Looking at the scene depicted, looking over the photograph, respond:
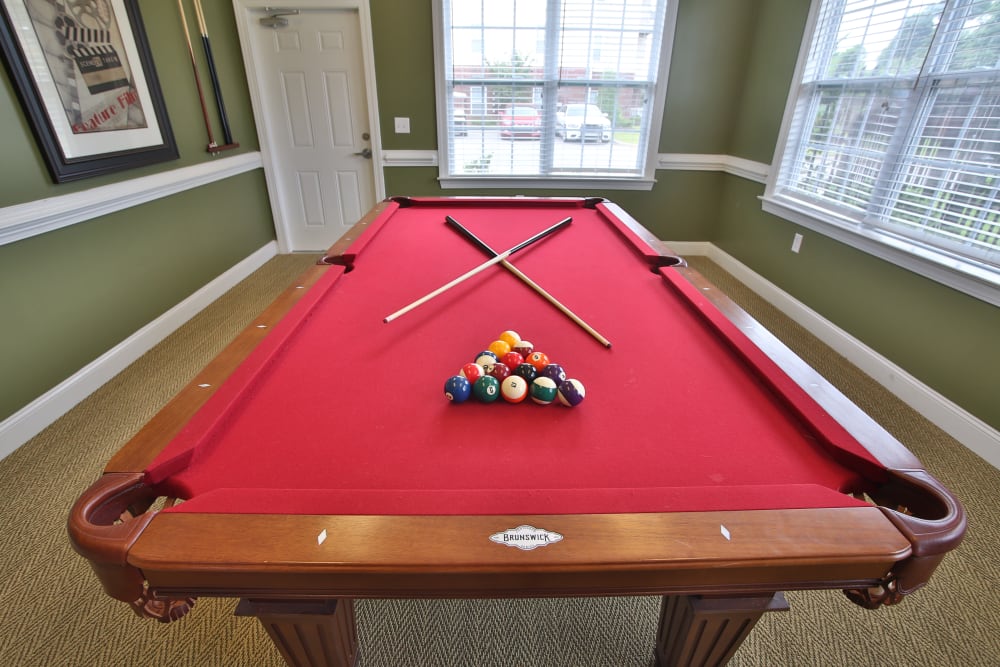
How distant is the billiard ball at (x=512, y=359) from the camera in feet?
3.56

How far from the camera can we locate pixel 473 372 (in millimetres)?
1026

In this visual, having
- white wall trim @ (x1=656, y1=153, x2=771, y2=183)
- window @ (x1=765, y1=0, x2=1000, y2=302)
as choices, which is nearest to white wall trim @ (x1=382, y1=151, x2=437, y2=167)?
white wall trim @ (x1=656, y1=153, x2=771, y2=183)

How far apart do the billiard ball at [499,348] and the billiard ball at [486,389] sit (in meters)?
0.15

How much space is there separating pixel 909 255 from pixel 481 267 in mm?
2128

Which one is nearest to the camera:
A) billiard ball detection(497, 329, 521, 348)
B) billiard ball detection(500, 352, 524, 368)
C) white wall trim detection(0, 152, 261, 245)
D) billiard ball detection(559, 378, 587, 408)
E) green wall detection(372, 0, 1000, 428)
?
billiard ball detection(559, 378, 587, 408)

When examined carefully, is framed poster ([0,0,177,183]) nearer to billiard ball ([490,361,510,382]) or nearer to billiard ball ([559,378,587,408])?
billiard ball ([490,361,510,382])

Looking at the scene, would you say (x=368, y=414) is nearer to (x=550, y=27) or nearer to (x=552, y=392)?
(x=552, y=392)

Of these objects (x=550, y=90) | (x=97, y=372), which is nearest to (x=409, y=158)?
(x=550, y=90)

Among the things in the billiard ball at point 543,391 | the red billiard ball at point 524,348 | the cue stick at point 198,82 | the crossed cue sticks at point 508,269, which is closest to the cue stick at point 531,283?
the crossed cue sticks at point 508,269

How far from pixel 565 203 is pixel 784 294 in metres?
1.74

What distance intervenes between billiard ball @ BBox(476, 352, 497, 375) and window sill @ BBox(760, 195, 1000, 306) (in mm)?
2203

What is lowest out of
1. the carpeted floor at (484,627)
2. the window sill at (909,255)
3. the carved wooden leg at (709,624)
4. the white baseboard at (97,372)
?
the carpeted floor at (484,627)

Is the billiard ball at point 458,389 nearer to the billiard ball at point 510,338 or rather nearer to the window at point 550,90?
the billiard ball at point 510,338

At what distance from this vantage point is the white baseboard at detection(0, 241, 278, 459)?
6.47 ft
